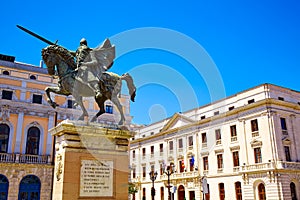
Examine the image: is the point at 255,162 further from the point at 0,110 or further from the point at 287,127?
the point at 0,110

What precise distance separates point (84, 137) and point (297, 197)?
28.8m

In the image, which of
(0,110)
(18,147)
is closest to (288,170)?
(18,147)

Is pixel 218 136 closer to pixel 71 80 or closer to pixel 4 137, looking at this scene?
pixel 4 137

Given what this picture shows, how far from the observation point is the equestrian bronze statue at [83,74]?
8.35 metres

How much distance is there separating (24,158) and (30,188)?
2.70 metres

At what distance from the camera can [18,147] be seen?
87.3 ft

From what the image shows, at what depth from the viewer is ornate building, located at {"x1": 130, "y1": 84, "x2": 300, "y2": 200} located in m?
29.5

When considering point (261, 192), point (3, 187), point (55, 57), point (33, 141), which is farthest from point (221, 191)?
point (55, 57)

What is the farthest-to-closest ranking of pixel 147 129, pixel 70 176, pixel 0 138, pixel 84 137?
pixel 147 129 → pixel 0 138 → pixel 84 137 → pixel 70 176

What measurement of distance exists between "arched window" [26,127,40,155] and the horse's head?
69.3 ft

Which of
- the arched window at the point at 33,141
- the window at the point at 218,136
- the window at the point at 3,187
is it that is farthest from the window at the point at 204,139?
the window at the point at 3,187

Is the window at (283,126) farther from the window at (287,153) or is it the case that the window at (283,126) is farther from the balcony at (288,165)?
the balcony at (288,165)

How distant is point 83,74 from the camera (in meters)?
8.35

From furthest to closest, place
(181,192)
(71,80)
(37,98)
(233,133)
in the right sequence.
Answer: (181,192), (233,133), (37,98), (71,80)
